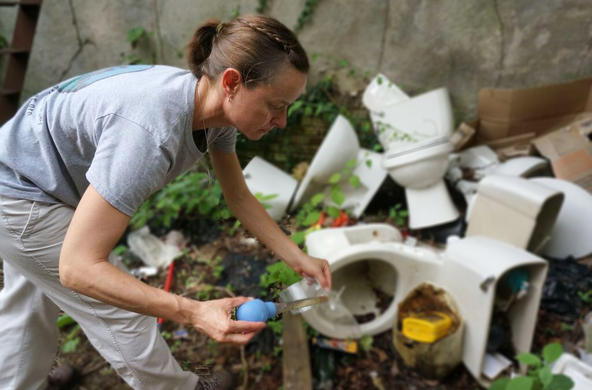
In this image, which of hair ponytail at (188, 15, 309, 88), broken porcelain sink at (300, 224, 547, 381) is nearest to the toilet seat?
broken porcelain sink at (300, 224, 547, 381)

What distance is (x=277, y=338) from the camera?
2.11 meters

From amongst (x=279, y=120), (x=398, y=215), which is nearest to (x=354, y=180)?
(x=398, y=215)

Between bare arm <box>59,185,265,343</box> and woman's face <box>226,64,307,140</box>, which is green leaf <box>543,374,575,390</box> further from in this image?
woman's face <box>226,64,307,140</box>

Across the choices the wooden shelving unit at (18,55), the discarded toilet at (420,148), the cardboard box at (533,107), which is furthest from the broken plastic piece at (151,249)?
the cardboard box at (533,107)

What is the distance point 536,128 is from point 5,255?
11.5 feet

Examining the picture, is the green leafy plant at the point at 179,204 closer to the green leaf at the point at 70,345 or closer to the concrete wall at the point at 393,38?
the green leaf at the point at 70,345

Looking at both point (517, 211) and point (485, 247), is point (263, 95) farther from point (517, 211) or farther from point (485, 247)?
point (517, 211)

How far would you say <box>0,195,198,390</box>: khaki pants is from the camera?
1123 mm

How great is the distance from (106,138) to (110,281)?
322mm

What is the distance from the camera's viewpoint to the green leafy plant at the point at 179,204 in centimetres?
293

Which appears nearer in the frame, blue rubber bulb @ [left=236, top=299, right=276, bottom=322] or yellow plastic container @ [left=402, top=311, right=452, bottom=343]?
blue rubber bulb @ [left=236, top=299, right=276, bottom=322]

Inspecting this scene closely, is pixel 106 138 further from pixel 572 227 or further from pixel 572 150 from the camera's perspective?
pixel 572 150

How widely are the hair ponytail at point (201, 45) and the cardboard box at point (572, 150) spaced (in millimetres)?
2630

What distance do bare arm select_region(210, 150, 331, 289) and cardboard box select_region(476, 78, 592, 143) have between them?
2.50 metres
